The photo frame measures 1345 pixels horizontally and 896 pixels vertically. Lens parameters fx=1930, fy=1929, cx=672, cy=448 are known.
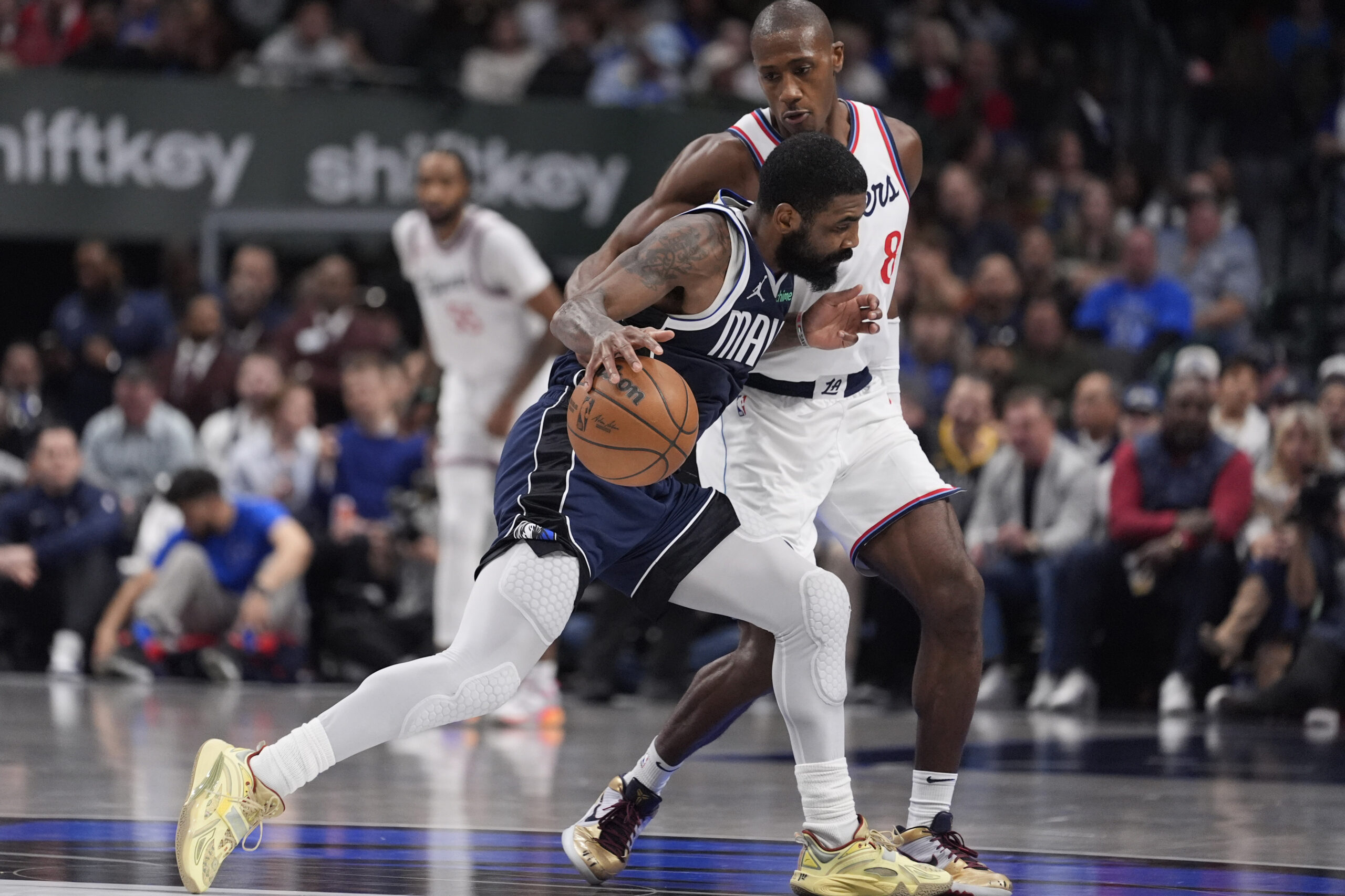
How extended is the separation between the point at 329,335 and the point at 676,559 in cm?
892

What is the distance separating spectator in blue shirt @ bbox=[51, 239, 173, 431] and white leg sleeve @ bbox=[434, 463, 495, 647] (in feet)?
17.7

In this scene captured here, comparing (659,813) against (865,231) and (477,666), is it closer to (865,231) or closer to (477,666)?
(477,666)

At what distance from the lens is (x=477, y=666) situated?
4199 millimetres

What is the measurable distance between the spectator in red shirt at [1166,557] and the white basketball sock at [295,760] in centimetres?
615

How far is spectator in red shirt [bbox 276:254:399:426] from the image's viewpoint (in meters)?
12.9

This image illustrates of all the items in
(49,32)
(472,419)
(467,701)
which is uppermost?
(49,32)

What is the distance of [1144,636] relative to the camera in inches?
393

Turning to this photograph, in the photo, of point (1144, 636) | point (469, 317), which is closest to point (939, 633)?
point (469, 317)

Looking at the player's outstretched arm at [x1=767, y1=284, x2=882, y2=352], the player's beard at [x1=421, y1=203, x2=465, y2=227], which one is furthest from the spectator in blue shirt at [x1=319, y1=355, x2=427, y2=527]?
the player's outstretched arm at [x1=767, y1=284, x2=882, y2=352]

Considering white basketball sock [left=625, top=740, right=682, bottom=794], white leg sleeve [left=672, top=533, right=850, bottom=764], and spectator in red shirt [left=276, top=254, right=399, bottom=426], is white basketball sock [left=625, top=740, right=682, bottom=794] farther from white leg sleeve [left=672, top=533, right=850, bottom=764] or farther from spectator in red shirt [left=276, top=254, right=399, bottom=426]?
spectator in red shirt [left=276, top=254, right=399, bottom=426]

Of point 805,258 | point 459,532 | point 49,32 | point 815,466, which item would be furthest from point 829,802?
point 49,32

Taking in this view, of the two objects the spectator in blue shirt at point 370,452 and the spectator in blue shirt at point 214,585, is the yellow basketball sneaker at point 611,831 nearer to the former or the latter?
the spectator in blue shirt at point 214,585

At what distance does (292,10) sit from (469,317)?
7.75m

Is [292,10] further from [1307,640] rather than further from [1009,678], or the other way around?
[1307,640]
